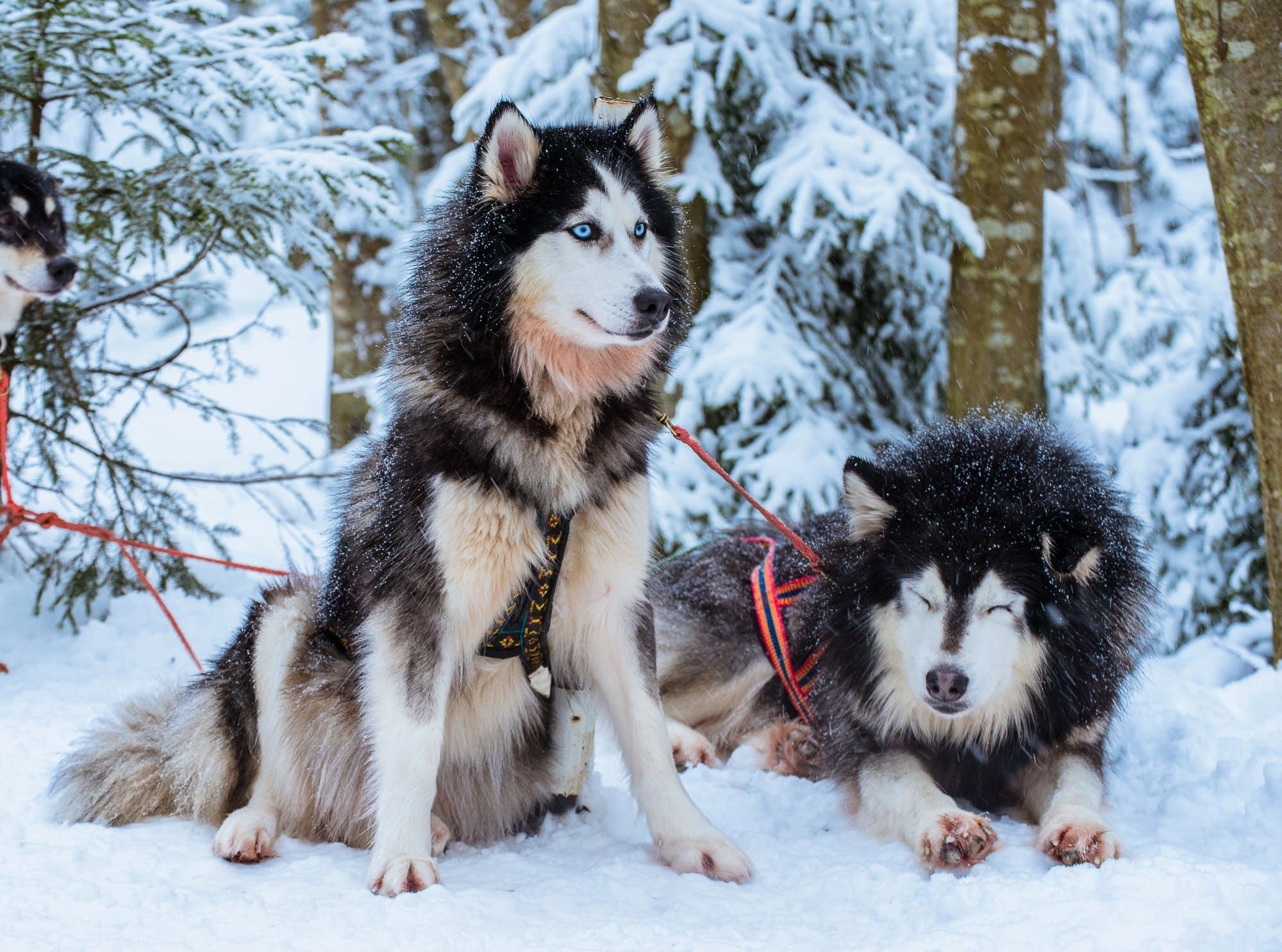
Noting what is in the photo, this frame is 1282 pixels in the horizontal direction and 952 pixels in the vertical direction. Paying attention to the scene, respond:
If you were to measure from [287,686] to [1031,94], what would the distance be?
16.1 ft

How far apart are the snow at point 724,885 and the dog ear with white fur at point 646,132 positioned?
166 cm

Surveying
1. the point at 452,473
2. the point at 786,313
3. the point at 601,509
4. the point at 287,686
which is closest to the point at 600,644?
the point at 601,509

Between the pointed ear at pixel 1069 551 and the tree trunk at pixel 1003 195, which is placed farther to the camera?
the tree trunk at pixel 1003 195

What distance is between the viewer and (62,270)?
4645mm

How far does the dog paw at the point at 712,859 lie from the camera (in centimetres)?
261

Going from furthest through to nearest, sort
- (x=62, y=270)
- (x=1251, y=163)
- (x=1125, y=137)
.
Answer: (x=1125, y=137)
(x=62, y=270)
(x=1251, y=163)

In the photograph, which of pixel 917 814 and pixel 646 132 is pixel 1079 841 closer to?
pixel 917 814

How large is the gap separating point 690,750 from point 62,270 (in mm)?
3411

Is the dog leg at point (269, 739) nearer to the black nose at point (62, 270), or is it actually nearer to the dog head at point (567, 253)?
the dog head at point (567, 253)

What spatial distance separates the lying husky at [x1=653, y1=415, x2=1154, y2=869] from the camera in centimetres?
277

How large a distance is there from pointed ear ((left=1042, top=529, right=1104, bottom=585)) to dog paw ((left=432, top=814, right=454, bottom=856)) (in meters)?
1.76

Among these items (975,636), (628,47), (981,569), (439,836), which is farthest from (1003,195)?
(439,836)

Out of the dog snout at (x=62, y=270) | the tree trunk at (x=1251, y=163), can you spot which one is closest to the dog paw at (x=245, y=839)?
the dog snout at (x=62, y=270)

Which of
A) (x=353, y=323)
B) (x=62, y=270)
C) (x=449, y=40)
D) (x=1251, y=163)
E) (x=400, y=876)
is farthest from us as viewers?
(x=353, y=323)
